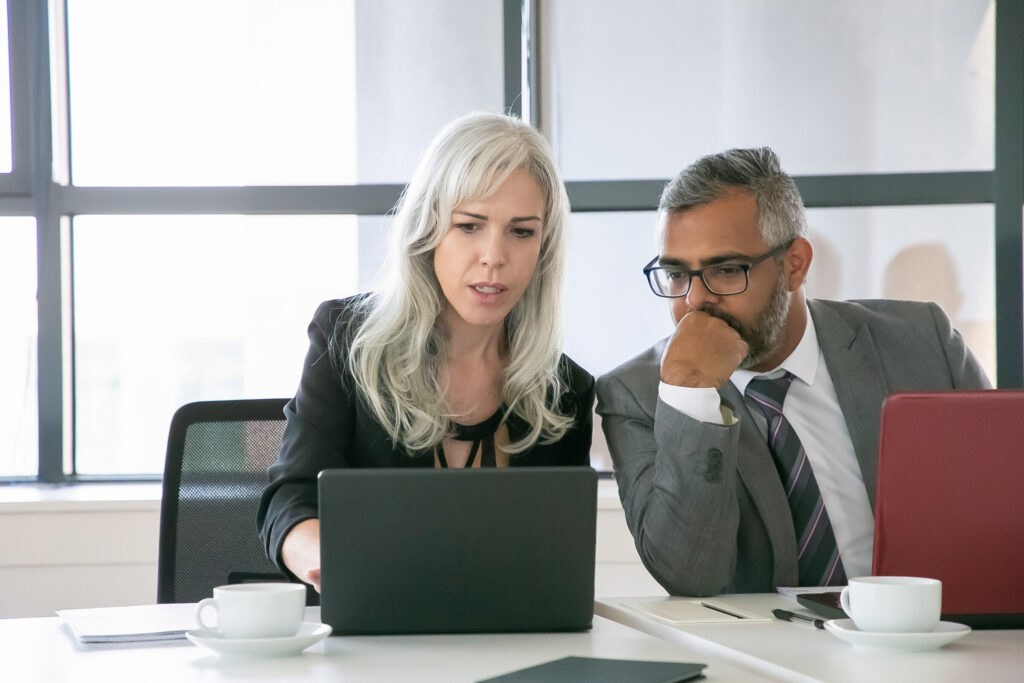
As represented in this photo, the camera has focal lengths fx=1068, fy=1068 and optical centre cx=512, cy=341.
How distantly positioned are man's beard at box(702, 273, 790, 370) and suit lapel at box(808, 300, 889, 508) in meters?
0.10

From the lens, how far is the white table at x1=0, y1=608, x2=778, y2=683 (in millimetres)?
1066

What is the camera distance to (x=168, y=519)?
1.91m

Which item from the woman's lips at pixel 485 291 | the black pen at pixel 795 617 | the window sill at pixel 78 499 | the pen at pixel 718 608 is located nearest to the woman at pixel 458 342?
the woman's lips at pixel 485 291

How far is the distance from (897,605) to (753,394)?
32.3 inches

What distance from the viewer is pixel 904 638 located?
114 centimetres

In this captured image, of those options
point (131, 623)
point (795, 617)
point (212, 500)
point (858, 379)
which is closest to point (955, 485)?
point (795, 617)

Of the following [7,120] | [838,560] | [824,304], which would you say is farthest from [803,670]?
[7,120]

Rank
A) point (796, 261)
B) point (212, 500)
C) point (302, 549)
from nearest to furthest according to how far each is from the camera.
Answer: point (302, 549) < point (212, 500) < point (796, 261)

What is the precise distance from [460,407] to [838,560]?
2.35ft

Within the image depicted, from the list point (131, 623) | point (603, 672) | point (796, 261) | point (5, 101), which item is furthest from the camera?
point (5, 101)

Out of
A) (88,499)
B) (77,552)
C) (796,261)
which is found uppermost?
(796,261)

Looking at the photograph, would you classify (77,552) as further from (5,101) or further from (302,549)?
(302,549)

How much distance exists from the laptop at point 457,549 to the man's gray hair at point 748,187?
35.4 inches

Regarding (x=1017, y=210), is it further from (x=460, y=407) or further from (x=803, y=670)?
(x=803, y=670)
